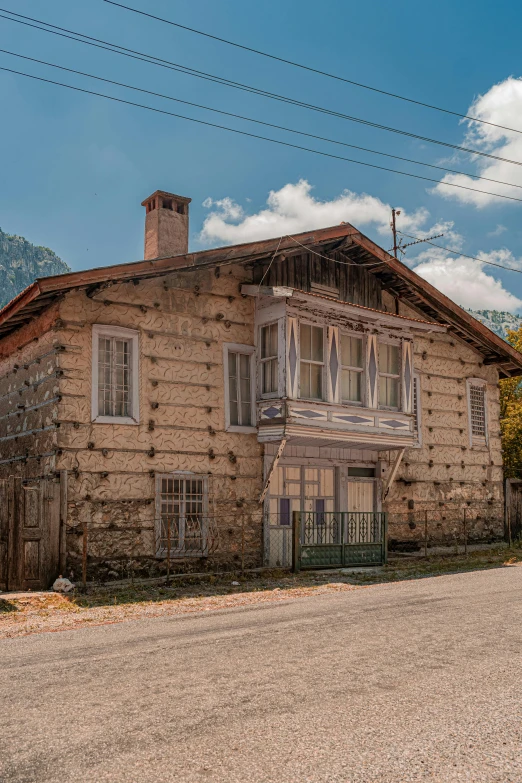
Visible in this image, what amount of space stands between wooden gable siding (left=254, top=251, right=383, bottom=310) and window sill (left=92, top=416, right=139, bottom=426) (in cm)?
521

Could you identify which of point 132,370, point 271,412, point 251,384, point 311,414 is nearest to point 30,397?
point 132,370

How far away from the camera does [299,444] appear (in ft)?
63.1

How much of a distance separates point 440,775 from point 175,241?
17.8 m

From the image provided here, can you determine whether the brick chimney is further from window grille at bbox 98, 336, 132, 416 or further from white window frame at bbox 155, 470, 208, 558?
white window frame at bbox 155, 470, 208, 558

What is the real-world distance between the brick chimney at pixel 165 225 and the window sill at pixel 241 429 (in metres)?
5.38

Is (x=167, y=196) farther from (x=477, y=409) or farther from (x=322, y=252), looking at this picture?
(x=477, y=409)

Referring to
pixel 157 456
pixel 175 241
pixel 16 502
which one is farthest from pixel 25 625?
pixel 175 241

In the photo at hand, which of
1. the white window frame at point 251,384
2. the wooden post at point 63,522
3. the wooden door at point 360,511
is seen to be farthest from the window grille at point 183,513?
the wooden door at point 360,511

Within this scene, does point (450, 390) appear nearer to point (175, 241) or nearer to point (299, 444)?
point (299, 444)

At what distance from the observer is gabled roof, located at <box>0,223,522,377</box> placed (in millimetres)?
15109

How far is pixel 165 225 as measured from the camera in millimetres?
20453

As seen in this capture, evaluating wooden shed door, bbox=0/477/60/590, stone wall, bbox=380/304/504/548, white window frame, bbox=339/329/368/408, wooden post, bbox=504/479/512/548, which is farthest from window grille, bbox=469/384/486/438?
wooden shed door, bbox=0/477/60/590

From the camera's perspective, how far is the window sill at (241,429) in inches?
711

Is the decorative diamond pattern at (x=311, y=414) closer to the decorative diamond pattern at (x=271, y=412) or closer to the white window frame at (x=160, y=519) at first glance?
the decorative diamond pattern at (x=271, y=412)
